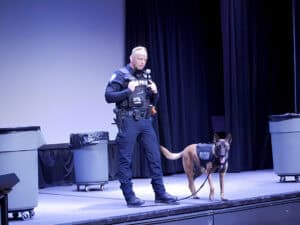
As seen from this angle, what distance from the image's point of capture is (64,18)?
33.0 ft

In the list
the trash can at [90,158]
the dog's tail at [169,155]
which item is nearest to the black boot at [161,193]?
the dog's tail at [169,155]

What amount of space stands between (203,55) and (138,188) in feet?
10.9

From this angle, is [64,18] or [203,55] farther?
[203,55]

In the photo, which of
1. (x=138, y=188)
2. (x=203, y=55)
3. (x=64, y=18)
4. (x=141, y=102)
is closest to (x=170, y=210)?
(x=141, y=102)

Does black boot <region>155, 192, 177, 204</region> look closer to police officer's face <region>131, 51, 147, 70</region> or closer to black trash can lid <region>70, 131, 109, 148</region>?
police officer's face <region>131, 51, 147, 70</region>

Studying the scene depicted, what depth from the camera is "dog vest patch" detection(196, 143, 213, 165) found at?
23.1 ft

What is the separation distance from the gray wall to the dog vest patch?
335 centimetres

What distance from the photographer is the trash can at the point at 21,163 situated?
6.34 meters

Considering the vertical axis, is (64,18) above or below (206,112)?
above

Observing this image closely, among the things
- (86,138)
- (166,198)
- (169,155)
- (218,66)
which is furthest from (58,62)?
(166,198)

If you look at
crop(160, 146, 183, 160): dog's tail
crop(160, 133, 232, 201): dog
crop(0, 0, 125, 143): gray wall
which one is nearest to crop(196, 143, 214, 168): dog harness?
crop(160, 133, 232, 201): dog

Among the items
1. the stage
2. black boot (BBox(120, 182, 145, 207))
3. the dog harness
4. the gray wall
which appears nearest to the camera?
the stage

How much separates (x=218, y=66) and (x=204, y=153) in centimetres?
458

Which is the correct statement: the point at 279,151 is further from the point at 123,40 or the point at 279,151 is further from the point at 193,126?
the point at 123,40
